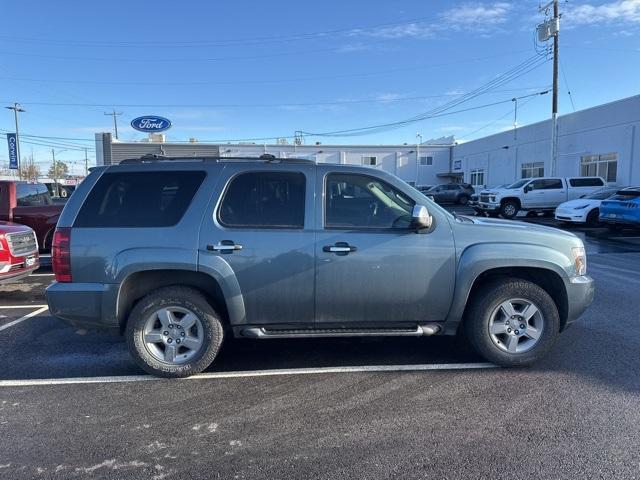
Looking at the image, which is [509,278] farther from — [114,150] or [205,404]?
[114,150]

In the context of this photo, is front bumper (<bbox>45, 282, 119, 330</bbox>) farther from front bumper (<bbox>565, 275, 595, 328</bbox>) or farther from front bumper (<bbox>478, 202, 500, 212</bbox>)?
front bumper (<bbox>478, 202, 500, 212</bbox>)

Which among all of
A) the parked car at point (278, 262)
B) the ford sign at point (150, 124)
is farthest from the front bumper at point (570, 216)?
the ford sign at point (150, 124)

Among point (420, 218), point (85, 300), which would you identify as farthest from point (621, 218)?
point (85, 300)

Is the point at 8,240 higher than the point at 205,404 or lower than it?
higher

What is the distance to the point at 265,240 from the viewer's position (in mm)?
4055

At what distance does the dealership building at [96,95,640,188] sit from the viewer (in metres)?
24.9

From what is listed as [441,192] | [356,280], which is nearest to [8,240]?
[356,280]

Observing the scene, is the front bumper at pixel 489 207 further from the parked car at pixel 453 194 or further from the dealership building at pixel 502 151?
the parked car at pixel 453 194

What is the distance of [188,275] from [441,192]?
34910mm

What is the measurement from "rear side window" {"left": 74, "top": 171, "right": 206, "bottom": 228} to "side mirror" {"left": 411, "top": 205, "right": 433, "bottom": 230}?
6.11 feet

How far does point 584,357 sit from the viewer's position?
464 centimetres

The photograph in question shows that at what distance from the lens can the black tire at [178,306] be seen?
4.12 m

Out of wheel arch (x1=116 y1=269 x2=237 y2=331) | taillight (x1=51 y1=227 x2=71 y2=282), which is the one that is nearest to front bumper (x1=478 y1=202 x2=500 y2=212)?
wheel arch (x1=116 y1=269 x2=237 y2=331)

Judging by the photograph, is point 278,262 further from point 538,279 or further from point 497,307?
point 538,279
